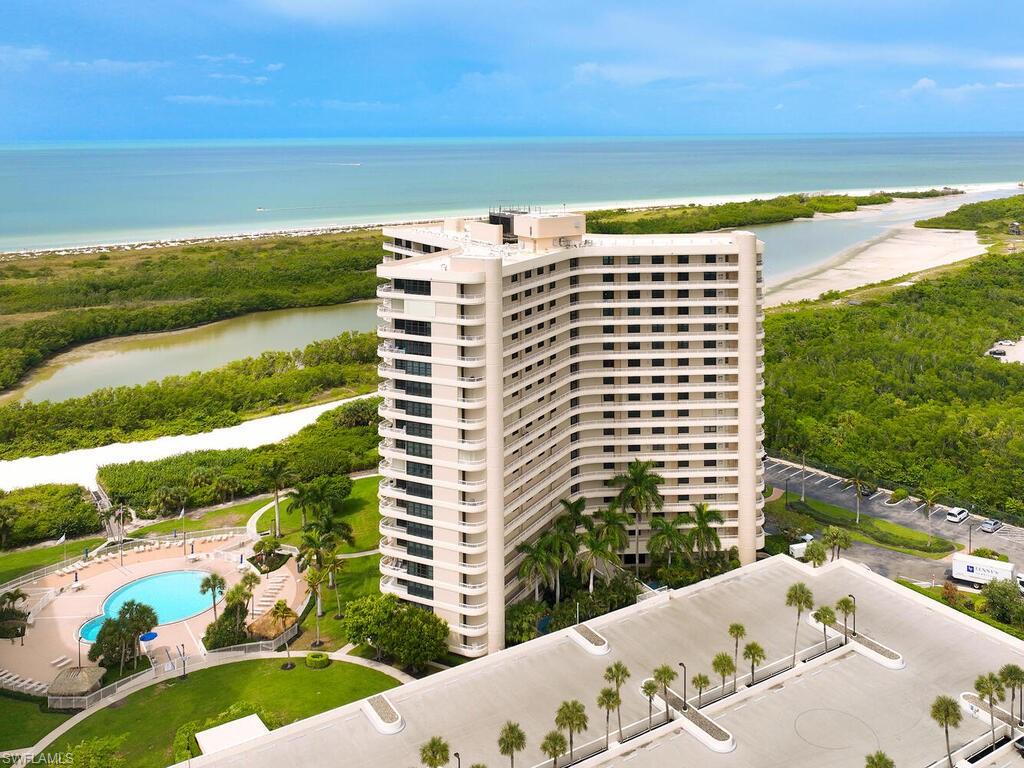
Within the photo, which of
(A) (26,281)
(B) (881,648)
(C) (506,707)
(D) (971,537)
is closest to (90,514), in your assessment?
(C) (506,707)

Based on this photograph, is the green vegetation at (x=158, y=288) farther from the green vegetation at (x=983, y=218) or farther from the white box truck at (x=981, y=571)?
the green vegetation at (x=983, y=218)

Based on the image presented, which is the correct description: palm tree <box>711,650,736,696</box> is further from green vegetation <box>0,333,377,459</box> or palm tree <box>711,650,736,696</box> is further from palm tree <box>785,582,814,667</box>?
green vegetation <box>0,333,377,459</box>

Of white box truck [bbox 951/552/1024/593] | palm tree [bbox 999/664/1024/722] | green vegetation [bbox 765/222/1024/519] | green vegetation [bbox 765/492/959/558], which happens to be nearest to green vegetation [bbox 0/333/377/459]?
green vegetation [bbox 765/222/1024/519]

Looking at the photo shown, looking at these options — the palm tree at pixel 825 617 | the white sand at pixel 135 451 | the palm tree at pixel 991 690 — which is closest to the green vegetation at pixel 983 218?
the white sand at pixel 135 451

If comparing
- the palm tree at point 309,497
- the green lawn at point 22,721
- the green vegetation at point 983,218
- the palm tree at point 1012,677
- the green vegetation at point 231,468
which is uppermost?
the green vegetation at point 983,218

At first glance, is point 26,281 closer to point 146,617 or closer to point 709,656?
point 146,617
